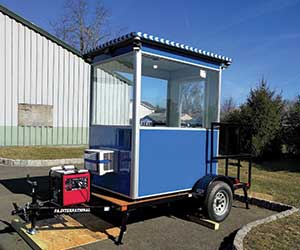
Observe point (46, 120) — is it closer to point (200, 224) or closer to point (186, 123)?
point (186, 123)

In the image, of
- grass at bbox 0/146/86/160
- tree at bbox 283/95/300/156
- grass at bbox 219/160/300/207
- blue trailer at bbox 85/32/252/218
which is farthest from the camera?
tree at bbox 283/95/300/156

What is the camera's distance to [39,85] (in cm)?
1412

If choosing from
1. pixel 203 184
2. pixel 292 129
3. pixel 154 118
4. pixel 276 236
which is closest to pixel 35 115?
pixel 154 118

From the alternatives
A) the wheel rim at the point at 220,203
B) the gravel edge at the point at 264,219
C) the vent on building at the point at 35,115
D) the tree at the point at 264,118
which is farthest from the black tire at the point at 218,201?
the vent on building at the point at 35,115

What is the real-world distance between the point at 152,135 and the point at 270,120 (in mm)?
9339

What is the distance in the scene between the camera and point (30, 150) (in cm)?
1259

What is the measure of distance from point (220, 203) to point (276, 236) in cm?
111

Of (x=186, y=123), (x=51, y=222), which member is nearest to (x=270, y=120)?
(x=186, y=123)

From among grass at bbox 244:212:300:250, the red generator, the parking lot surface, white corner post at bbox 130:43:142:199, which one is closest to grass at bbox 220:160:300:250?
grass at bbox 244:212:300:250

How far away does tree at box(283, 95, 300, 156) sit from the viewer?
1188cm

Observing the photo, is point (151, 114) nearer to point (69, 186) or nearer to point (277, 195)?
point (69, 186)

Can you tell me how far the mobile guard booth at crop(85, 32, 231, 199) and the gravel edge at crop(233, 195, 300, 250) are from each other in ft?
3.69

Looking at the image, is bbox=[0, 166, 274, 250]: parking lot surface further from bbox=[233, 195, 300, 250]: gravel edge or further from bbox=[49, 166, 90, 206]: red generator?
bbox=[49, 166, 90, 206]: red generator

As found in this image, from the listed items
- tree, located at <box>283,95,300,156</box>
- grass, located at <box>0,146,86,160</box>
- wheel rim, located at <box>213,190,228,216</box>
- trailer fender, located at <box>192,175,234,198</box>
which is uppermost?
tree, located at <box>283,95,300,156</box>
